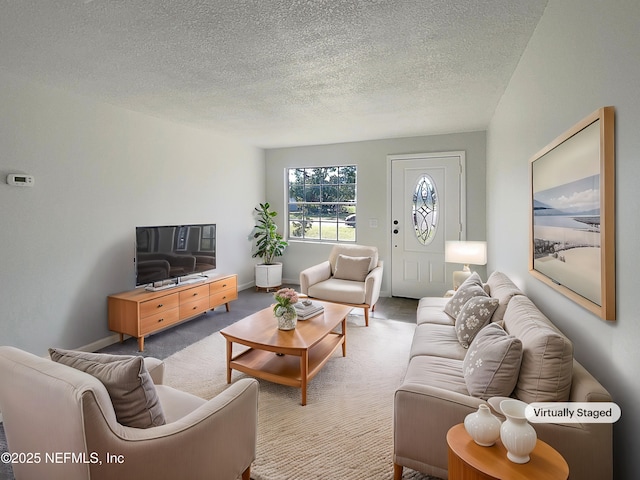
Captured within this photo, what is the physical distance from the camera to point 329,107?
12.5 ft

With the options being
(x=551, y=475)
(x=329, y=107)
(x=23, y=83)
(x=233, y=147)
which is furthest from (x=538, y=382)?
(x=233, y=147)

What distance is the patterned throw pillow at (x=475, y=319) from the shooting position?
2344 millimetres

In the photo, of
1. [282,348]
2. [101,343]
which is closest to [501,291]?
[282,348]

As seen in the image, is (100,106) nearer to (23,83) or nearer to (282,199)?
(23,83)

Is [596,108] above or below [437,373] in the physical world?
above

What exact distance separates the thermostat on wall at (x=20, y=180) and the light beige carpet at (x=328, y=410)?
1.96 meters

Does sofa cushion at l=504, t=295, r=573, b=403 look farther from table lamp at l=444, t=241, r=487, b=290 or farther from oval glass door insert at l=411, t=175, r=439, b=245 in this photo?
oval glass door insert at l=411, t=175, r=439, b=245

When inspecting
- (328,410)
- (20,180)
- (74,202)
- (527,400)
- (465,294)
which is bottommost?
(328,410)

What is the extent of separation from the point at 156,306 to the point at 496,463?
3355mm

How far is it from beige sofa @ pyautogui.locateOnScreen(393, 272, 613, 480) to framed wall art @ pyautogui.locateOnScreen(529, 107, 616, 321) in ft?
0.80

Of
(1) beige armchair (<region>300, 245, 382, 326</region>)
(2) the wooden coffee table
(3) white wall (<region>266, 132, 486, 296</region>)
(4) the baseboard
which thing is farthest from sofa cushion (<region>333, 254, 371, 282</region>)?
(4) the baseboard

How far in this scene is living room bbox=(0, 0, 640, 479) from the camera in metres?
1.28

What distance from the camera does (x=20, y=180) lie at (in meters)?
2.87

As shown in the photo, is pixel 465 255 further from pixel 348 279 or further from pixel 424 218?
pixel 348 279
